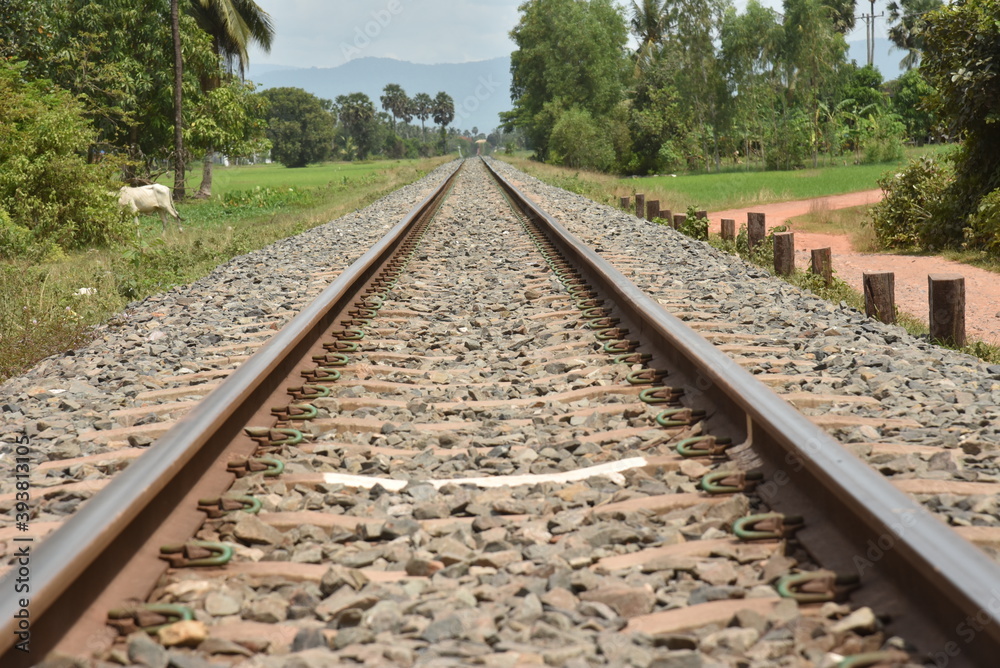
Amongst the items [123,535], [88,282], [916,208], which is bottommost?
[123,535]

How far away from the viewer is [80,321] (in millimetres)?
6730

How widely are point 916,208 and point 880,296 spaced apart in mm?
6629

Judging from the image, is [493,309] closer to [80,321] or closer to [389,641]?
[80,321]

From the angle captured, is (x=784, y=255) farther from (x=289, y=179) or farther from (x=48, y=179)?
(x=289, y=179)

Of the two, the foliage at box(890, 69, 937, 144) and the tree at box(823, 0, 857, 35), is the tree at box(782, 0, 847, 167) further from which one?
the tree at box(823, 0, 857, 35)

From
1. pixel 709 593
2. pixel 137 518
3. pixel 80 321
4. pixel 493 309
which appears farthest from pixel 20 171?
pixel 709 593

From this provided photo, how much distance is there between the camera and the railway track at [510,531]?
200cm

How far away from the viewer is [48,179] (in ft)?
40.3

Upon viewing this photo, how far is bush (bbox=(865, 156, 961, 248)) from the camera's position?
11.5 metres

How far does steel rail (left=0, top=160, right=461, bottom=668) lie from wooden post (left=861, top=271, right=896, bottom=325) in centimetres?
410

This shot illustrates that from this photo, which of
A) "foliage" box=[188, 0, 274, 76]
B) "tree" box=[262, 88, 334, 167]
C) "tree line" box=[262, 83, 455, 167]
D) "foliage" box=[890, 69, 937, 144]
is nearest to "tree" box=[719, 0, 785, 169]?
"foliage" box=[890, 69, 937, 144]

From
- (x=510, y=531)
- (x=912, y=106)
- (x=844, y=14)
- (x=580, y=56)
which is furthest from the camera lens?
(x=844, y=14)

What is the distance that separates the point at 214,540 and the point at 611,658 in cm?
128

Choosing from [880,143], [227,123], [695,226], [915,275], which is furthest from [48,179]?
[880,143]
